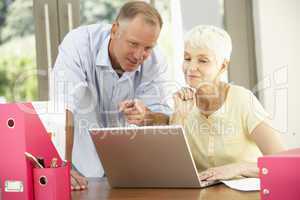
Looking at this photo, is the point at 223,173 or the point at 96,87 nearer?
the point at 223,173

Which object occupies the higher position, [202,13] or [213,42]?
[202,13]

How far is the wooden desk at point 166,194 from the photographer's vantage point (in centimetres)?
151

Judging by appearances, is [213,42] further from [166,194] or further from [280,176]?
Result: [280,176]

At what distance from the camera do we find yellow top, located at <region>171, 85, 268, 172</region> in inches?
87.4

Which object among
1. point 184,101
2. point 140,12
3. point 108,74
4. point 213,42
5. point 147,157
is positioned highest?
point 140,12

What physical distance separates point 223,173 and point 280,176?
2.01 feet

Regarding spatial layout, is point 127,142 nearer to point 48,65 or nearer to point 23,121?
point 23,121

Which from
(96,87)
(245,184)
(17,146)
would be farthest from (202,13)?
(17,146)

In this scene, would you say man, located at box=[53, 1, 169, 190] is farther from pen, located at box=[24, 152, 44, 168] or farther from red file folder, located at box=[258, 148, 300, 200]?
red file folder, located at box=[258, 148, 300, 200]

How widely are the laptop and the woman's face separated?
32.2 inches

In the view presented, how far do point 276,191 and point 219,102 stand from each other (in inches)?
45.4

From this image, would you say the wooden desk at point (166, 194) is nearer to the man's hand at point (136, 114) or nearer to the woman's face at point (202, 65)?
the man's hand at point (136, 114)

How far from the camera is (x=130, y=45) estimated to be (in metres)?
2.73

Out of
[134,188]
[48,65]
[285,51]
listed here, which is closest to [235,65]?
[285,51]
